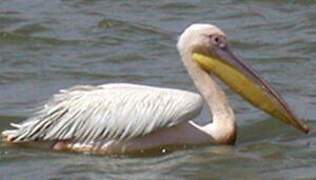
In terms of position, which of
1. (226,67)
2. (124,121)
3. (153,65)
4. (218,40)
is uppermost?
(218,40)

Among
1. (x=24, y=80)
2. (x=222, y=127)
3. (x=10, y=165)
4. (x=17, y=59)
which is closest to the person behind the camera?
(x=10, y=165)

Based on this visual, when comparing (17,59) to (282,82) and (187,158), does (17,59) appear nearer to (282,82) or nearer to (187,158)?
(282,82)

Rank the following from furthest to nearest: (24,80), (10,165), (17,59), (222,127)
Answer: (17,59) < (24,80) < (222,127) < (10,165)

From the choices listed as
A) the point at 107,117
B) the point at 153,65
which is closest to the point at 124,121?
the point at 107,117

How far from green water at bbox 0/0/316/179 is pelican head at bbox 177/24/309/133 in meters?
0.25

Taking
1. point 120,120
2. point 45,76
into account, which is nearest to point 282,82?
point 45,76

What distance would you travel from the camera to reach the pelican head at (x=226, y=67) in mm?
8367

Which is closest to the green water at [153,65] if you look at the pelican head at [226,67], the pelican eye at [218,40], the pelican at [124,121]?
the pelican at [124,121]

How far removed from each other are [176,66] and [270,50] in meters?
1.09

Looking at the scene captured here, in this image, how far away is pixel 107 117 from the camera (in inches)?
314

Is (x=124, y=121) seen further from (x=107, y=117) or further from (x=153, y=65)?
(x=153, y=65)

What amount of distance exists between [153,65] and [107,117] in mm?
3032

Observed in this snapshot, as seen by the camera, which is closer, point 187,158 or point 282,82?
point 187,158

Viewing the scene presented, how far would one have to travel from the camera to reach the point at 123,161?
Result: 7.93 m
